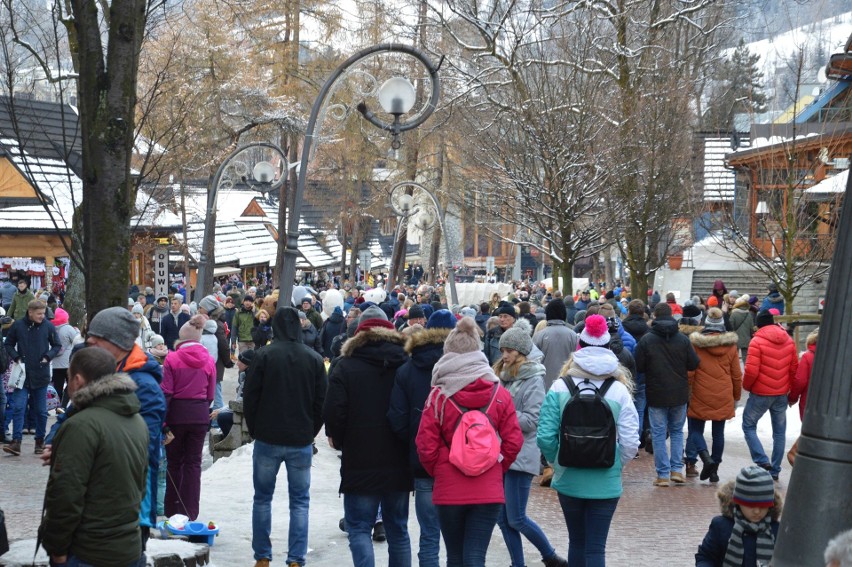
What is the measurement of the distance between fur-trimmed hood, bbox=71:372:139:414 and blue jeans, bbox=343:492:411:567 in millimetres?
2542

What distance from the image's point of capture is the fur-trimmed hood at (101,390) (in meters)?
5.14

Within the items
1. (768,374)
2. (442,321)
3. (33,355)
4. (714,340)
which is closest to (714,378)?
(714,340)

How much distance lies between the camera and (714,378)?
41.2 ft

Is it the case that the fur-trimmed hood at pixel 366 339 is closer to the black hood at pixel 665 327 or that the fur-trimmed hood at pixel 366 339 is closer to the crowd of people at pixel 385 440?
the crowd of people at pixel 385 440

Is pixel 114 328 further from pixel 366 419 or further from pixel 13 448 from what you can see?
pixel 13 448

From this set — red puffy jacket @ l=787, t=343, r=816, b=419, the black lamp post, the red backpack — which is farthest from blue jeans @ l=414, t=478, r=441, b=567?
red puffy jacket @ l=787, t=343, r=816, b=419

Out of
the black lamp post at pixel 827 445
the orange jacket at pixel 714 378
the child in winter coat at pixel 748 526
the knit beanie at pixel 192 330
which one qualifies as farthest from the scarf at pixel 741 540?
the orange jacket at pixel 714 378

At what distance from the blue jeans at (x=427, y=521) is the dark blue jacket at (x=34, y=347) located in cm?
840

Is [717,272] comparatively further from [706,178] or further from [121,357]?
[121,357]

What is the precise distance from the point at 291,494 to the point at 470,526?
77.4 inches

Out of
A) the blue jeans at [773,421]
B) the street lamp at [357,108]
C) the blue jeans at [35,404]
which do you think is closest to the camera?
the street lamp at [357,108]

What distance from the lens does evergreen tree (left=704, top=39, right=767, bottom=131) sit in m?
58.8

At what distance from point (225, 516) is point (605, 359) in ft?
15.2

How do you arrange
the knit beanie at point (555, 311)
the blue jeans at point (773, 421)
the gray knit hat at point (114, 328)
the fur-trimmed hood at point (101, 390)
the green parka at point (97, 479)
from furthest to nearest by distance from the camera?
the knit beanie at point (555, 311) < the blue jeans at point (773, 421) < the gray knit hat at point (114, 328) < the fur-trimmed hood at point (101, 390) < the green parka at point (97, 479)
